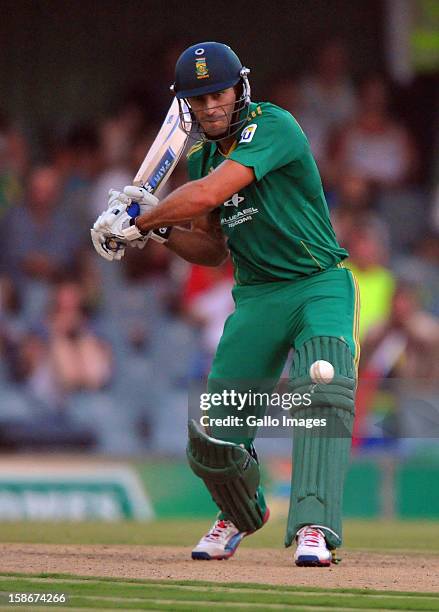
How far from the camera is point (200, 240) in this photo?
5332mm

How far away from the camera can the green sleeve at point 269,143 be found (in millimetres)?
4641

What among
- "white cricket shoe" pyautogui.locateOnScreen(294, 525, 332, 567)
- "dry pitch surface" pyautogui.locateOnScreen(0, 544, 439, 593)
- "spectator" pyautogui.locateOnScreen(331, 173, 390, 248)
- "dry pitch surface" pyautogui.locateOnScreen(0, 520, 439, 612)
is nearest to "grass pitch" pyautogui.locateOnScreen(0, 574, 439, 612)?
"dry pitch surface" pyautogui.locateOnScreen(0, 520, 439, 612)

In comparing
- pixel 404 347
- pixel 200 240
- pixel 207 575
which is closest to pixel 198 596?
pixel 207 575

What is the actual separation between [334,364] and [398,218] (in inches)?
267

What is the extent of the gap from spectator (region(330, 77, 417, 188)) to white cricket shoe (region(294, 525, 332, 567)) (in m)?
6.89

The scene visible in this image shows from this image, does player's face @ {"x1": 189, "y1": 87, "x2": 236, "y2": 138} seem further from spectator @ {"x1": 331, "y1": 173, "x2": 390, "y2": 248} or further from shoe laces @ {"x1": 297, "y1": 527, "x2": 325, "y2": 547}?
spectator @ {"x1": 331, "y1": 173, "x2": 390, "y2": 248}

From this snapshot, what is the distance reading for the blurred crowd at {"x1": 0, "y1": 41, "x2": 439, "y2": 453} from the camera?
990 cm

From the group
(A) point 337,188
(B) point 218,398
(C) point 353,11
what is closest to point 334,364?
(B) point 218,398

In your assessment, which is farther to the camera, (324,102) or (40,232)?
(324,102)

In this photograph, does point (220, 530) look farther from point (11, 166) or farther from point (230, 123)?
point (11, 166)

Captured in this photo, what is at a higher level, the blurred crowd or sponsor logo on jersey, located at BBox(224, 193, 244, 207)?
the blurred crowd

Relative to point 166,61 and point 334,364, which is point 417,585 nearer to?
point 334,364

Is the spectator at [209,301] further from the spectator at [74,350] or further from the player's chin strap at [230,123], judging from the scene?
the player's chin strap at [230,123]

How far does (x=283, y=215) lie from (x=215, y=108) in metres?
0.51
